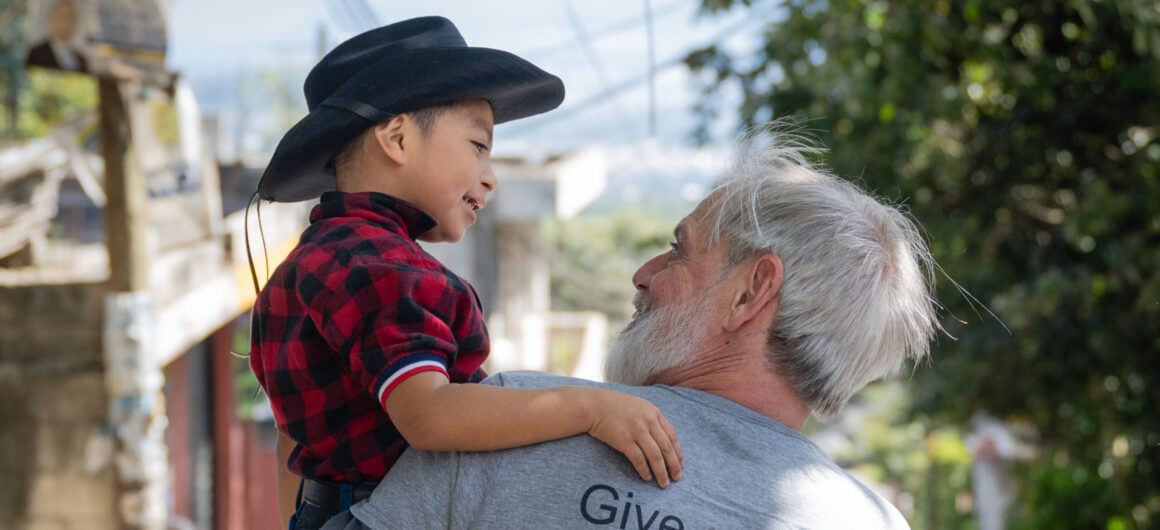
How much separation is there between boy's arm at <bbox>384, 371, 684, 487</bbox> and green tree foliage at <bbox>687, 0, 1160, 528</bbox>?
3644 mm

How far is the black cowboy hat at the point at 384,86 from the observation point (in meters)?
1.50

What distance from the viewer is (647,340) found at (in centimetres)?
173

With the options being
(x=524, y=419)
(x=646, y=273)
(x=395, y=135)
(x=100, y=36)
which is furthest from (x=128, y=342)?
(x=524, y=419)

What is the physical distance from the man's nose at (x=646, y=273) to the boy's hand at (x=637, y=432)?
47cm

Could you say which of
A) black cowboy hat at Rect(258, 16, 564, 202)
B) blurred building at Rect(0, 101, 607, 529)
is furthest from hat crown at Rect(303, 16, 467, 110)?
blurred building at Rect(0, 101, 607, 529)

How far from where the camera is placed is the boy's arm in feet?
4.28

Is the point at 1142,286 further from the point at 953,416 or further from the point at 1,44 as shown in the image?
the point at 1,44

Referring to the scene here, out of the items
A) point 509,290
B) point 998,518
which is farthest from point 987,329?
point 998,518

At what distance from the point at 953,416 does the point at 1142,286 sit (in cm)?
351

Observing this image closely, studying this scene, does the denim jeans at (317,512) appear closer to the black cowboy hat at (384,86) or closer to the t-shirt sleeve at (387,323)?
the t-shirt sleeve at (387,323)

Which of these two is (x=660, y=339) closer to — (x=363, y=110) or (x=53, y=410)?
(x=363, y=110)

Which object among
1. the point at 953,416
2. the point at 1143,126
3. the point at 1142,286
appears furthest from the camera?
the point at 953,416

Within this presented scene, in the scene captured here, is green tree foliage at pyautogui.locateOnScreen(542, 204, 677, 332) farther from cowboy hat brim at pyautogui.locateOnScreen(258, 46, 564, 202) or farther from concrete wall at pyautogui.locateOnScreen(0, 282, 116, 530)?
cowboy hat brim at pyautogui.locateOnScreen(258, 46, 564, 202)

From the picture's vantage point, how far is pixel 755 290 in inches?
65.5
